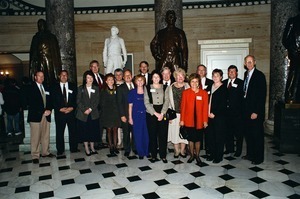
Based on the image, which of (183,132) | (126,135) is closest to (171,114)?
(183,132)

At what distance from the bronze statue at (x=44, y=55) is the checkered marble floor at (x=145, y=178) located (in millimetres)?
1858

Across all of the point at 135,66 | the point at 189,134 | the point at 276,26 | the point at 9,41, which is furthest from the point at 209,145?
the point at 9,41

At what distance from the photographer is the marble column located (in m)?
7.12

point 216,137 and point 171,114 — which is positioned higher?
point 171,114

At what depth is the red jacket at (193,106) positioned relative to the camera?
4816 mm

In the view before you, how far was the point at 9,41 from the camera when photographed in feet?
31.7

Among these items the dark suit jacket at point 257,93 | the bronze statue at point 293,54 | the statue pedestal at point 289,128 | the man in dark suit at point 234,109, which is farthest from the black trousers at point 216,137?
the bronze statue at point 293,54

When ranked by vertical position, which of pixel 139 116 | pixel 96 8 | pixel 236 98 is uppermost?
pixel 96 8

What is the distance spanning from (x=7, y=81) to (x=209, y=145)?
20.9 feet

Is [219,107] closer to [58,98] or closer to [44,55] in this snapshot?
[58,98]

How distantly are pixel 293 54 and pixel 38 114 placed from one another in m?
5.44

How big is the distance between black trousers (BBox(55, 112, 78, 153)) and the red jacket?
2500 millimetres

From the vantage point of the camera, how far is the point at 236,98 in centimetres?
527

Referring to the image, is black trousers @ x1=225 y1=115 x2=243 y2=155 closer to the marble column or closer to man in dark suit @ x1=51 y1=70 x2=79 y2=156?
the marble column
